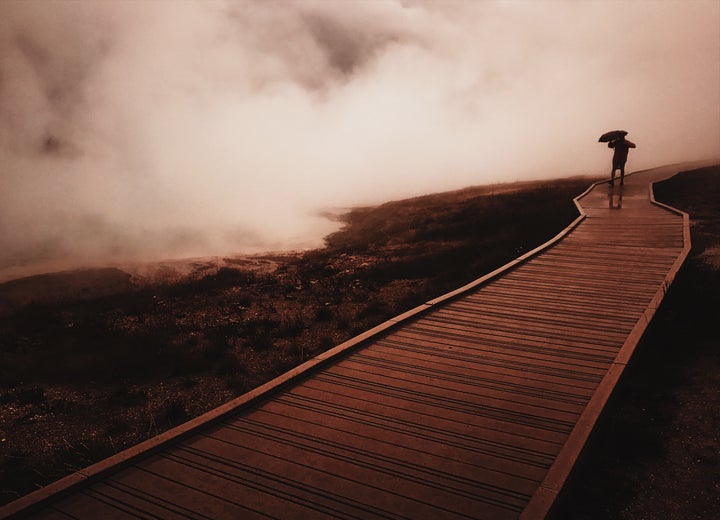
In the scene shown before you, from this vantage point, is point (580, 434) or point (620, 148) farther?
point (620, 148)

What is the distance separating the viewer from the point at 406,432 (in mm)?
4895

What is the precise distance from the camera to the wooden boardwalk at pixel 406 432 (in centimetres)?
402

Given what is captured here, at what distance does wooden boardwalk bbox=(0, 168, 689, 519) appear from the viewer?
4.02 metres

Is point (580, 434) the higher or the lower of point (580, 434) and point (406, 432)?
the higher

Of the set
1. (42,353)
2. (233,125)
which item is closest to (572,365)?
(42,353)

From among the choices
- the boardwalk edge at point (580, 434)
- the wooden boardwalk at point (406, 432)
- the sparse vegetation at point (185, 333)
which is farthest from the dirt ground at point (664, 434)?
the sparse vegetation at point (185, 333)

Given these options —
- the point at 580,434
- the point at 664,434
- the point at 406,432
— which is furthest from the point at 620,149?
the point at 406,432

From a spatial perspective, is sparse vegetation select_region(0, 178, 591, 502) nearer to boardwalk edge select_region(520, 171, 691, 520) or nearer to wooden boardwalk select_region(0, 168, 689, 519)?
wooden boardwalk select_region(0, 168, 689, 519)

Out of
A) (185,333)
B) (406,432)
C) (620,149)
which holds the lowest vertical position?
(185,333)

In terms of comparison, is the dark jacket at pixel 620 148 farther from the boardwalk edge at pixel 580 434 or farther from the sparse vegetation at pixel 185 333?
the boardwalk edge at pixel 580 434

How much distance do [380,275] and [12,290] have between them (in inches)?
689

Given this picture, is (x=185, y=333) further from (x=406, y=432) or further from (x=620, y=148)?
(x=620, y=148)

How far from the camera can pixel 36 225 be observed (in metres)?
48.3

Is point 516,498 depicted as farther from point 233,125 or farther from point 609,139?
point 233,125
